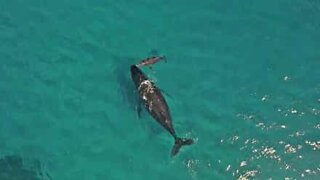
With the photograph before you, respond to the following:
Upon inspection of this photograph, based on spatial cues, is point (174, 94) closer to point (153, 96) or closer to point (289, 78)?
point (153, 96)

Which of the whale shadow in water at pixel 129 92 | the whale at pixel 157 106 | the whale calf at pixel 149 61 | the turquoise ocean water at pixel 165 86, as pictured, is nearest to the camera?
the whale at pixel 157 106

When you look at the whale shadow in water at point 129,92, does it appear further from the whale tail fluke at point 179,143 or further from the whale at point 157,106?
the whale tail fluke at point 179,143

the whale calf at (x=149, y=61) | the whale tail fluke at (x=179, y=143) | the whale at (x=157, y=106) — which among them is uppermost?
the whale calf at (x=149, y=61)

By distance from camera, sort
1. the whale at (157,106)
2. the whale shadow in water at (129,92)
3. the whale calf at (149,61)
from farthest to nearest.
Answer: the whale calf at (149,61), the whale shadow in water at (129,92), the whale at (157,106)

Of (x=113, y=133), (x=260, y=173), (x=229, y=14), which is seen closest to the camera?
(x=260, y=173)

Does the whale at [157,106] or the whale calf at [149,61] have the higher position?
the whale calf at [149,61]

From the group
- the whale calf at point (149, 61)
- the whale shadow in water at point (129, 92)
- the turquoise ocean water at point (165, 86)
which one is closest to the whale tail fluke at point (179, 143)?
the turquoise ocean water at point (165, 86)

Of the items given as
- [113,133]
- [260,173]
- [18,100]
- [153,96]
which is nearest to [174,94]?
[153,96]

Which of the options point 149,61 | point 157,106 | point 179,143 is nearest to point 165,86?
point 149,61
